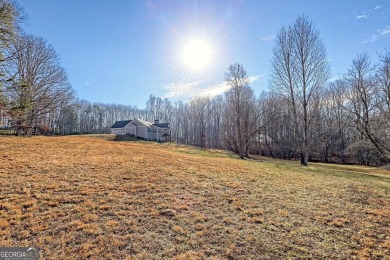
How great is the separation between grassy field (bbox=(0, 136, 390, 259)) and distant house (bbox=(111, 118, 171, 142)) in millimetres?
36582

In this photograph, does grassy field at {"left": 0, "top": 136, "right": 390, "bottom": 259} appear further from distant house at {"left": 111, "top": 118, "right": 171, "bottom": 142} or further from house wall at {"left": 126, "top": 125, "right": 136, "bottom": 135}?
house wall at {"left": 126, "top": 125, "right": 136, "bottom": 135}

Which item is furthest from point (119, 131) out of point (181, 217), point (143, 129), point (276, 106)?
point (181, 217)

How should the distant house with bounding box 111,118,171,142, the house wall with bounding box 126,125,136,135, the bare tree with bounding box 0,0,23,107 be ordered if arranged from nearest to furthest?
the bare tree with bounding box 0,0,23,107 → the distant house with bounding box 111,118,171,142 → the house wall with bounding box 126,125,136,135

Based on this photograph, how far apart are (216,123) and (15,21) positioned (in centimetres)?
4705

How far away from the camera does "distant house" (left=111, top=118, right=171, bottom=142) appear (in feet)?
145

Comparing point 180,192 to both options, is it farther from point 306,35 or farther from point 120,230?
point 306,35

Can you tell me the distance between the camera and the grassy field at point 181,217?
3387 millimetres


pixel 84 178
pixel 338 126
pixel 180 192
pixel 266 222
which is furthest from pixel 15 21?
pixel 338 126

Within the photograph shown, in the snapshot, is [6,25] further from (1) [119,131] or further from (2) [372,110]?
(1) [119,131]

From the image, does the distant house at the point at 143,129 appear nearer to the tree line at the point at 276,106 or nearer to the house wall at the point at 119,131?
the house wall at the point at 119,131

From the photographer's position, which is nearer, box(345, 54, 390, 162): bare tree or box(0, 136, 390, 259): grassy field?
box(0, 136, 390, 259): grassy field

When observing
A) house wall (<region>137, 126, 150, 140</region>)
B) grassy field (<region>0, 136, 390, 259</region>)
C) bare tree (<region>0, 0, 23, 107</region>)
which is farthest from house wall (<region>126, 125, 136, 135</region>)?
grassy field (<region>0, 136, 390, 259</region>)

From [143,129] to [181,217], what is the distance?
135ft

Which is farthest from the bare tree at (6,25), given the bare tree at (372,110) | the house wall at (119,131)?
the house wall at (119,131)
